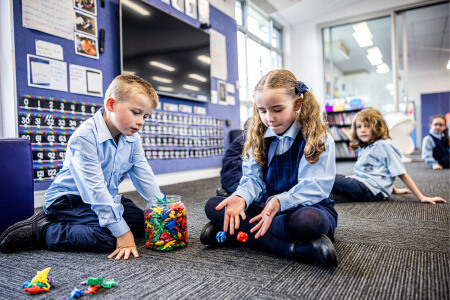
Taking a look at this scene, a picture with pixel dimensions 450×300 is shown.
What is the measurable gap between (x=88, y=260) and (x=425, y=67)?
11.2 meters

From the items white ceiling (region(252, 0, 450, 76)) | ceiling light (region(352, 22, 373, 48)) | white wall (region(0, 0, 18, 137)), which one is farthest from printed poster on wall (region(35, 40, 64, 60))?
ceiling light (region(352, 22, 373, 48))

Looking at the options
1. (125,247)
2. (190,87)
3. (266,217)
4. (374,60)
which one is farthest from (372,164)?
(374,60)

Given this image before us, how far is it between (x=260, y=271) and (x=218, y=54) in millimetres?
3691

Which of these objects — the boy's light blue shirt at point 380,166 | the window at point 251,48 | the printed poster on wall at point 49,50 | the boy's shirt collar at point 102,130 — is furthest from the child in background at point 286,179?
the window at point 251,48

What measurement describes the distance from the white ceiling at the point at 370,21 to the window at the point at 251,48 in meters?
0.23

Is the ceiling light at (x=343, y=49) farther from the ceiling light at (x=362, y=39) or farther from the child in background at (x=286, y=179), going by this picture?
the child in background at (x=286, y=179)

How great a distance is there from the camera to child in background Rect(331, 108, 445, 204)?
2062 millimetres

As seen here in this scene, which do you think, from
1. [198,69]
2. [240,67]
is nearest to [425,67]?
[240,67]

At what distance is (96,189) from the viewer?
112cm

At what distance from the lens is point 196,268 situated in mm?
980

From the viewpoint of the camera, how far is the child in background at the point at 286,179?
0.96m

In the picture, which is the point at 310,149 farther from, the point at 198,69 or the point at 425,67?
the point at 425,67

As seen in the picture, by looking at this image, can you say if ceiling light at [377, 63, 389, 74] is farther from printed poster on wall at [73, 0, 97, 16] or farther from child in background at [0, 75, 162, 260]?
child in background at [0, 75, 162, 260]

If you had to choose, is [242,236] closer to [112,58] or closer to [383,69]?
[112,58]
